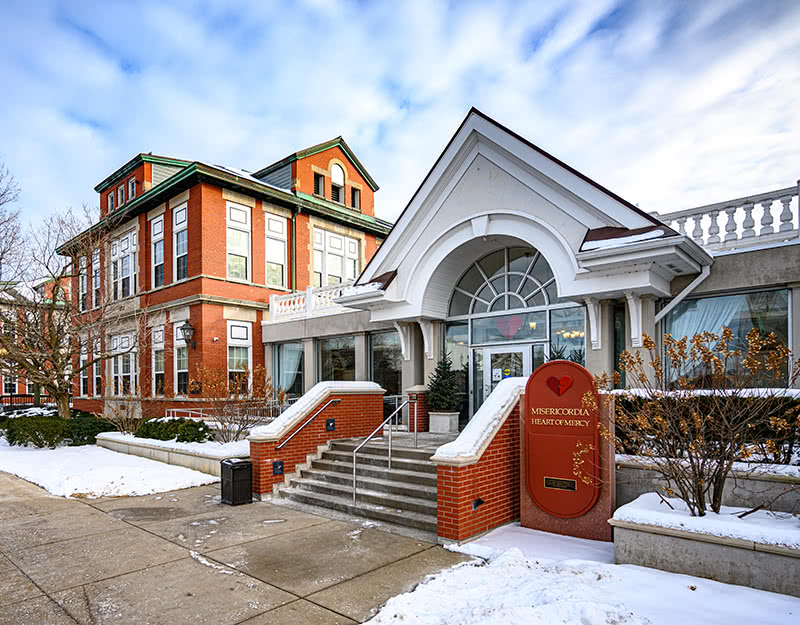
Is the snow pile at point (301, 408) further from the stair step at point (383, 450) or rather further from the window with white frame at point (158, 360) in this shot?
the window with white frame at point (158, 360)

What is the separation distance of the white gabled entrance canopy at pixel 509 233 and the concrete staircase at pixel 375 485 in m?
4.14

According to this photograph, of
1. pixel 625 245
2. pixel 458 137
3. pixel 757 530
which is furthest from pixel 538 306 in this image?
pixel 757 530

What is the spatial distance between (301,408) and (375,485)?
8.03 ft

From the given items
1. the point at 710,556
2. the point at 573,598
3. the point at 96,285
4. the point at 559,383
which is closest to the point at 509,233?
the point at 559,383

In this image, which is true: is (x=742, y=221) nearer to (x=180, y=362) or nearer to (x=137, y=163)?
(x=180, y=362)

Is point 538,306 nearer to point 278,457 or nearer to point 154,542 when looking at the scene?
point 278,457

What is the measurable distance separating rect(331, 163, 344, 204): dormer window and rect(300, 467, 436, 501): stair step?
16.1 metres

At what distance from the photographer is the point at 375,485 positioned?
902cm

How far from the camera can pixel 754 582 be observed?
5.20 m

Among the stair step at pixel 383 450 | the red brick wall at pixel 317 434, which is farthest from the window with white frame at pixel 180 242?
the stair step at pixel 383 450

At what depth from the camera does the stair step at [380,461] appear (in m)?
9.11

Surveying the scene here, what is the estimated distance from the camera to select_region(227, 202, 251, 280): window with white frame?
65.5 ft

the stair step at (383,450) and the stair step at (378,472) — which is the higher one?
the stair step at (383,450)

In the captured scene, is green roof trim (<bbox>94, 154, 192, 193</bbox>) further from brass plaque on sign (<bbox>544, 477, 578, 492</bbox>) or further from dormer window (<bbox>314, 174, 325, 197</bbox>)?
brass plaque on sign (<bbox>544, 477, 578, 492</bbox>)
